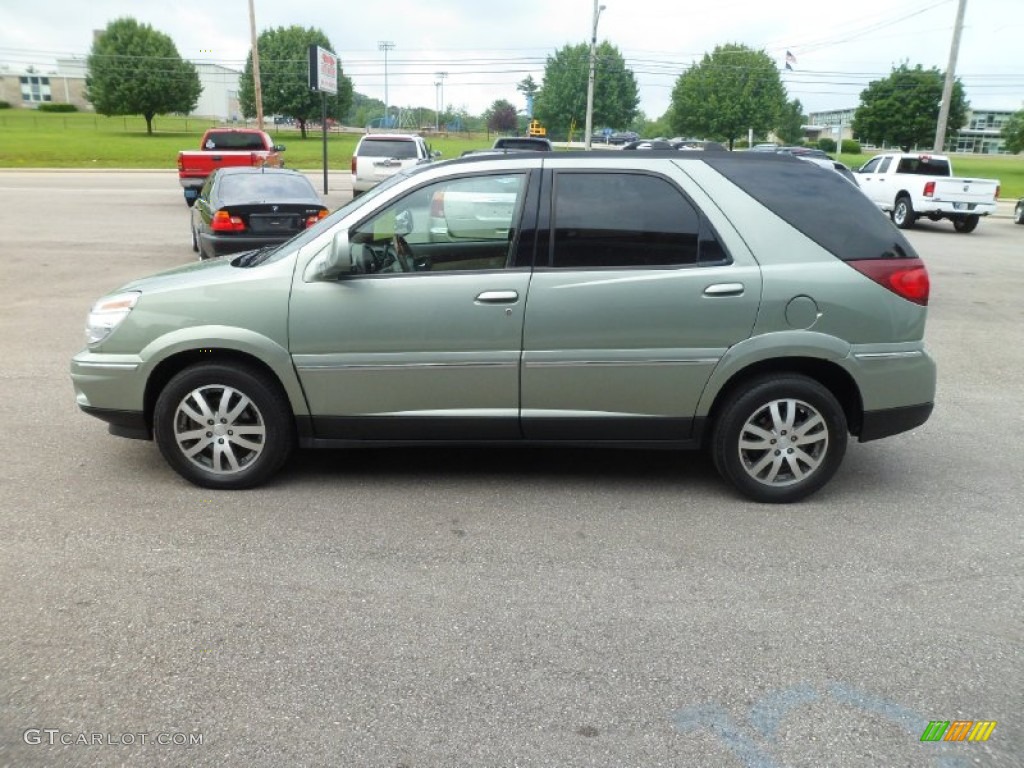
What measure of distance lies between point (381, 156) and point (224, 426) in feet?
61.8

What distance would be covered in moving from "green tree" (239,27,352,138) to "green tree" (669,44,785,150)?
29.4 meters

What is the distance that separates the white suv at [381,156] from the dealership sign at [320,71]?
82.1 inches

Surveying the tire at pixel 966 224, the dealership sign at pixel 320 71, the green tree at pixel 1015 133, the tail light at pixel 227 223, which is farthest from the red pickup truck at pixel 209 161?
the green tree at pixel 1015 133

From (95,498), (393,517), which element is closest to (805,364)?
(393,517)

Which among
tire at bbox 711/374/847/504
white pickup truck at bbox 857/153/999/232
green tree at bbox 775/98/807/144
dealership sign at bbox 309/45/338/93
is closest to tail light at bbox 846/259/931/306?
tire at bbox 711/374/847/504

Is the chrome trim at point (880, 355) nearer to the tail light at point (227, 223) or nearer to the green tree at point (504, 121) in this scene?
the tail light at point (227, 223)

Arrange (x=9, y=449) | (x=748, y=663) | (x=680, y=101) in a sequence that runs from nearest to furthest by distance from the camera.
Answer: (x=748, y=663)
(x=9, y=449)
(x=680, y=101)

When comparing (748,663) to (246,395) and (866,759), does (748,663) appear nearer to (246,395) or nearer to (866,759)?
(866,759)

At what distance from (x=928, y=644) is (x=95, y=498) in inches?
158

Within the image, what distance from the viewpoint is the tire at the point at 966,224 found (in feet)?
70.6

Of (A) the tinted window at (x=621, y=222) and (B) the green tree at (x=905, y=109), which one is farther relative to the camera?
(B) the green tree at (x=905, y=109)

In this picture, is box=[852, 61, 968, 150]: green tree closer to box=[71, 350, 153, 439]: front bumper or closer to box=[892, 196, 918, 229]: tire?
box=[892, 196, 918, 229]: tire

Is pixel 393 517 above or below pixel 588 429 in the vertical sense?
below

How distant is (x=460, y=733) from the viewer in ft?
9.04
